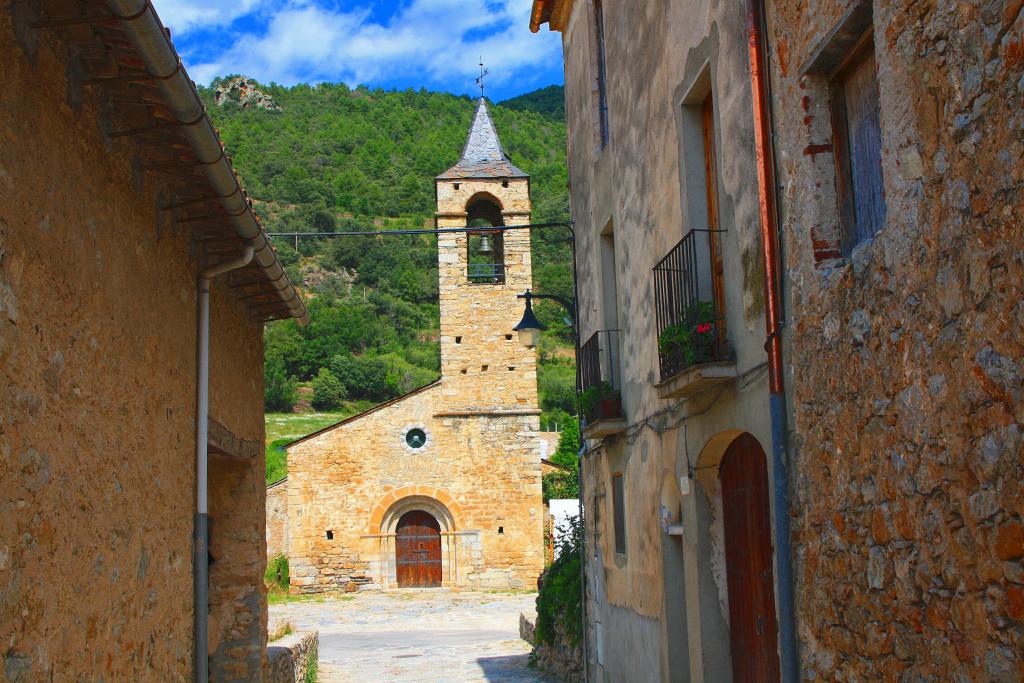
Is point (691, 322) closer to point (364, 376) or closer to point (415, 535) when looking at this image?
point (415, 535)

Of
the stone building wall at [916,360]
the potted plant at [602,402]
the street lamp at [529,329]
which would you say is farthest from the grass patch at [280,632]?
the stone building wall at [916,360]

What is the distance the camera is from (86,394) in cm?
495

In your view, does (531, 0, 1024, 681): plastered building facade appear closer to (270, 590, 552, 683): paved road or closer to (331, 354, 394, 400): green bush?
(270, 590, 552, 683): paved road

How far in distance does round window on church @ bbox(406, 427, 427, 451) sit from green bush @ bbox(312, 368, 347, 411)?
33860mm

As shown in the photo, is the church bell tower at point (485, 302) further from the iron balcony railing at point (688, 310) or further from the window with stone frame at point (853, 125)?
the window with stone frame at point (853, 125)

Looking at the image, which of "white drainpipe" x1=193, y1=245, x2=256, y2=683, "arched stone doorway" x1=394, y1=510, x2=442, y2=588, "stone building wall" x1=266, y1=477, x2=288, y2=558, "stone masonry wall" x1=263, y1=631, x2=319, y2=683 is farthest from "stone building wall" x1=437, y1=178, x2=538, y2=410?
"white drainpipe" x1=193, y1=245, x2=256, y2=683

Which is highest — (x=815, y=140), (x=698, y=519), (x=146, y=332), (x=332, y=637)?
(x=815, y=140)

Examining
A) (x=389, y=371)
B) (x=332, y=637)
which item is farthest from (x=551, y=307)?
(x=332, y=637)

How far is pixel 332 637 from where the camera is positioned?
19.0 metres

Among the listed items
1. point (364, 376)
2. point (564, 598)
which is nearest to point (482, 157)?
point (564, 598)

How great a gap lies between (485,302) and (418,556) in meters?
6.67

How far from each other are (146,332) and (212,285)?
193cm

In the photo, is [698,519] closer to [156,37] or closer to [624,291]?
[624,291]

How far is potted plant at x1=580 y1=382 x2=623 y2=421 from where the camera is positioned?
9773 millimetres
